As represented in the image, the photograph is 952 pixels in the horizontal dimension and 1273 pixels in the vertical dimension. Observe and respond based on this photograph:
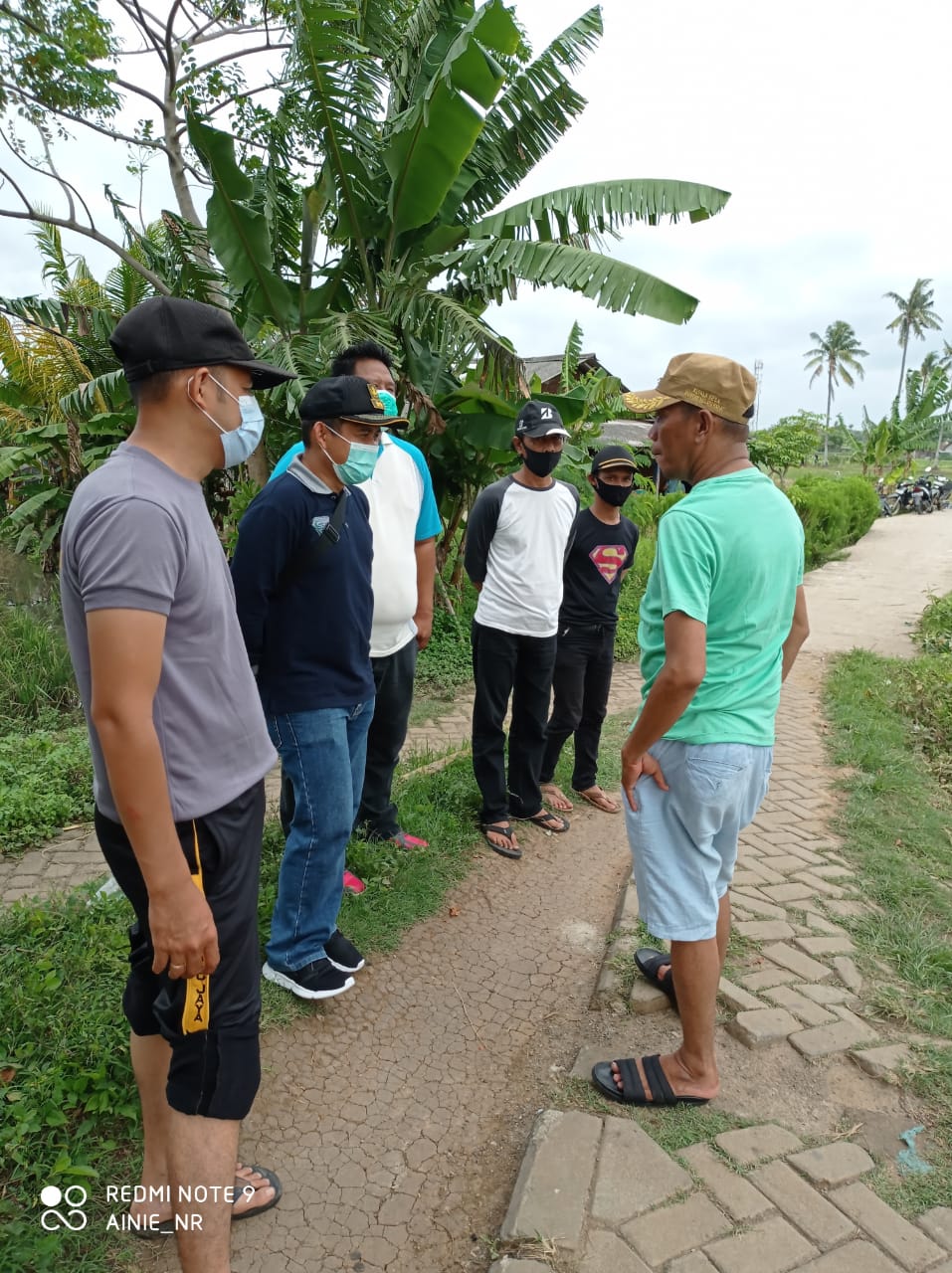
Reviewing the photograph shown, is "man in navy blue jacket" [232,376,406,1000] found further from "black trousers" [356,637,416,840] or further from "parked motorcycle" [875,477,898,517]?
"parked motorcycle" [875,477,898,517]

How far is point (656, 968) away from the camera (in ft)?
9.33

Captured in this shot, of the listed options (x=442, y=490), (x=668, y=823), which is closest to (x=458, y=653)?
(x=442, y=490)

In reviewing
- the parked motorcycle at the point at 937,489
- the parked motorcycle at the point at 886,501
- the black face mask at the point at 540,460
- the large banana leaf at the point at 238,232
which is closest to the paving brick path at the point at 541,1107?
the black face mask at the point at 540,460

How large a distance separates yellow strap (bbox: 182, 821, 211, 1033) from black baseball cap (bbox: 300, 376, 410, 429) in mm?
1470

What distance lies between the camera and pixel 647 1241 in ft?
5.97

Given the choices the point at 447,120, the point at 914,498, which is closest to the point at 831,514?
the point at 447,120

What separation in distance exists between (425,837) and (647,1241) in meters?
2.18

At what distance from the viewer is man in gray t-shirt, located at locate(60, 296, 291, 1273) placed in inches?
52.3

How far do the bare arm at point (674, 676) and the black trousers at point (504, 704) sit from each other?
5.87 feet

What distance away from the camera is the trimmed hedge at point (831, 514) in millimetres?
16078

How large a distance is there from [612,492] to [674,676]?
2.27 meters

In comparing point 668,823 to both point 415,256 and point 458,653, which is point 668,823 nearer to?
point 458,653

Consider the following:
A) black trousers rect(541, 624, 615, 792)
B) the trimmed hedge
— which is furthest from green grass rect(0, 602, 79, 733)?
the trimmed hedge

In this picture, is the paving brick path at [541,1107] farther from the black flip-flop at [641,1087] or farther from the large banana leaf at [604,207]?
the large banana leaf at [604,207]
